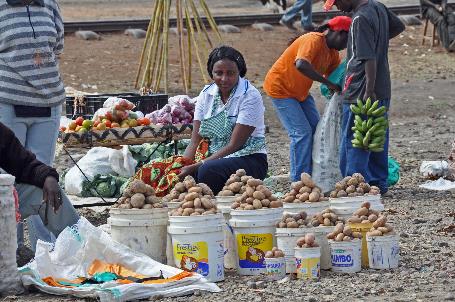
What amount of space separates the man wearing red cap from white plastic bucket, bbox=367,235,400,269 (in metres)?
2.91

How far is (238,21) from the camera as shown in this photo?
2655cm

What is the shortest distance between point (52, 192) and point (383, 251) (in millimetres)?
2089

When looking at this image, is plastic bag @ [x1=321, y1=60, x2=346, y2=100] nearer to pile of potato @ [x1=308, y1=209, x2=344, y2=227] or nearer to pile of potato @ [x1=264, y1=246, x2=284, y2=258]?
pile of potato @ [x1=308, y1=209, x2=344, y2=227]

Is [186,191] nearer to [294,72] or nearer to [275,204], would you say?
[275,204]

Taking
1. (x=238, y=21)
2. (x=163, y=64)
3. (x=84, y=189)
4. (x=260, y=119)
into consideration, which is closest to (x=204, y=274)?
(x=260, y=119)

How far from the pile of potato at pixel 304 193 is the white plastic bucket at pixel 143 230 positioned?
868 mm

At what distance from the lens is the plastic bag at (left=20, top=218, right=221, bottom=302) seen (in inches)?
304

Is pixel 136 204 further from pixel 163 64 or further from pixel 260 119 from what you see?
pixel 163 64

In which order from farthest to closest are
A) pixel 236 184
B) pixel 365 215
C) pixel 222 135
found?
pixel 222 135
pixel 236 184
pixel 365 215

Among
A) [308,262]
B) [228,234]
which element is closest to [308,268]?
[308,262]

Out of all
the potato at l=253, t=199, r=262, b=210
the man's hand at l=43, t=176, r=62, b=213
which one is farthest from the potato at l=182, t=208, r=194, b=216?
the man's hand at l=43, t=176, r=62, b=213

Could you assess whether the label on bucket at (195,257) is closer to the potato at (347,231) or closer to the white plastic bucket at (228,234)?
the white plastic bucket at (228,234)

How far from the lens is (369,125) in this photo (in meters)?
11.2

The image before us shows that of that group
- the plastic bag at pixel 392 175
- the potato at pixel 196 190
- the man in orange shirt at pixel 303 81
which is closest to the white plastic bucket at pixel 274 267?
the potato at pixel 196 190
